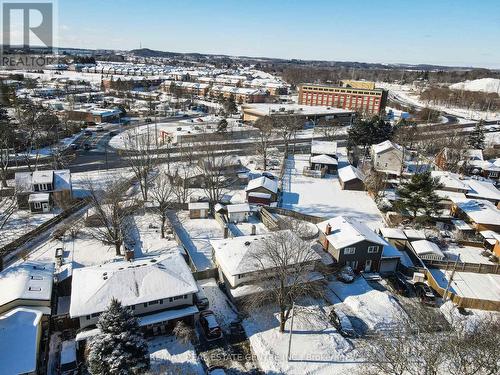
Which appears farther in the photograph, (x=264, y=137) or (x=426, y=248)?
(x=264, y=137)

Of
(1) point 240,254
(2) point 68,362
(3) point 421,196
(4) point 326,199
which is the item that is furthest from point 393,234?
(2) point 68,362

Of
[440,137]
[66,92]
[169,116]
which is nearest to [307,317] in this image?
[440,137]

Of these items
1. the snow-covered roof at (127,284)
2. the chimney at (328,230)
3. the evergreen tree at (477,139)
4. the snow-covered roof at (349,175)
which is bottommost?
the snow-covered roof at (127,284)

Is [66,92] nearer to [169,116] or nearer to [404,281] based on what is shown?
[169,116]

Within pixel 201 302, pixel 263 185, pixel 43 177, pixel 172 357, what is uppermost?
pixel 263 185

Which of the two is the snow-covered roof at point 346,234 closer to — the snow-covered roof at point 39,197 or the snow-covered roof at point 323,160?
the snow-covered roof at point 323,160

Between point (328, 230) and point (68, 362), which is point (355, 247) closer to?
point (328, 230)

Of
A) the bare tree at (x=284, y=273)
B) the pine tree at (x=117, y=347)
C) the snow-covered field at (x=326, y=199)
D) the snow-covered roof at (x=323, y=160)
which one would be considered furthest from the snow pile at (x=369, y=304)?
the snow-covered roof at (x=323, y=160)
